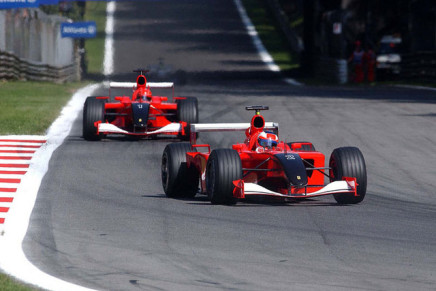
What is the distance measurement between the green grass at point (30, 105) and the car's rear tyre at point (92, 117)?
1402 mm

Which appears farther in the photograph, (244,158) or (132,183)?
(132,183)

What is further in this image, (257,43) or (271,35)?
(271,35)

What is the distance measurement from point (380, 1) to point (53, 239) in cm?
4915

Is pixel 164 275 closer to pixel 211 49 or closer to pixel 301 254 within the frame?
pixel 301 254

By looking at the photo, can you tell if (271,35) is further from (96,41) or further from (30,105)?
(30,105)

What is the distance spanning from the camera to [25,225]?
9.88 metres

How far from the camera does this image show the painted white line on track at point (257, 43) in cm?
5038

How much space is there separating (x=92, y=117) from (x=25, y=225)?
8617mm

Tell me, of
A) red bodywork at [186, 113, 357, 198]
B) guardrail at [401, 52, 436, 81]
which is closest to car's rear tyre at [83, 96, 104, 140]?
red bodywork at [186, 113, 357, 198]

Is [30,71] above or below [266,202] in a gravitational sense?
below

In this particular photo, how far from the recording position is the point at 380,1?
185ft

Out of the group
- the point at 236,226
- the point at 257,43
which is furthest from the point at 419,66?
the point at 236,226

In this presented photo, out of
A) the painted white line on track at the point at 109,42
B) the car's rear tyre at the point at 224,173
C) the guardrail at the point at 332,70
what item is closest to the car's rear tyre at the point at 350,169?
the car's rear tyre at the point at 224,173

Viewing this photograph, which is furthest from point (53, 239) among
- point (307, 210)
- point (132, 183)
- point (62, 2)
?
point (62, 2)
